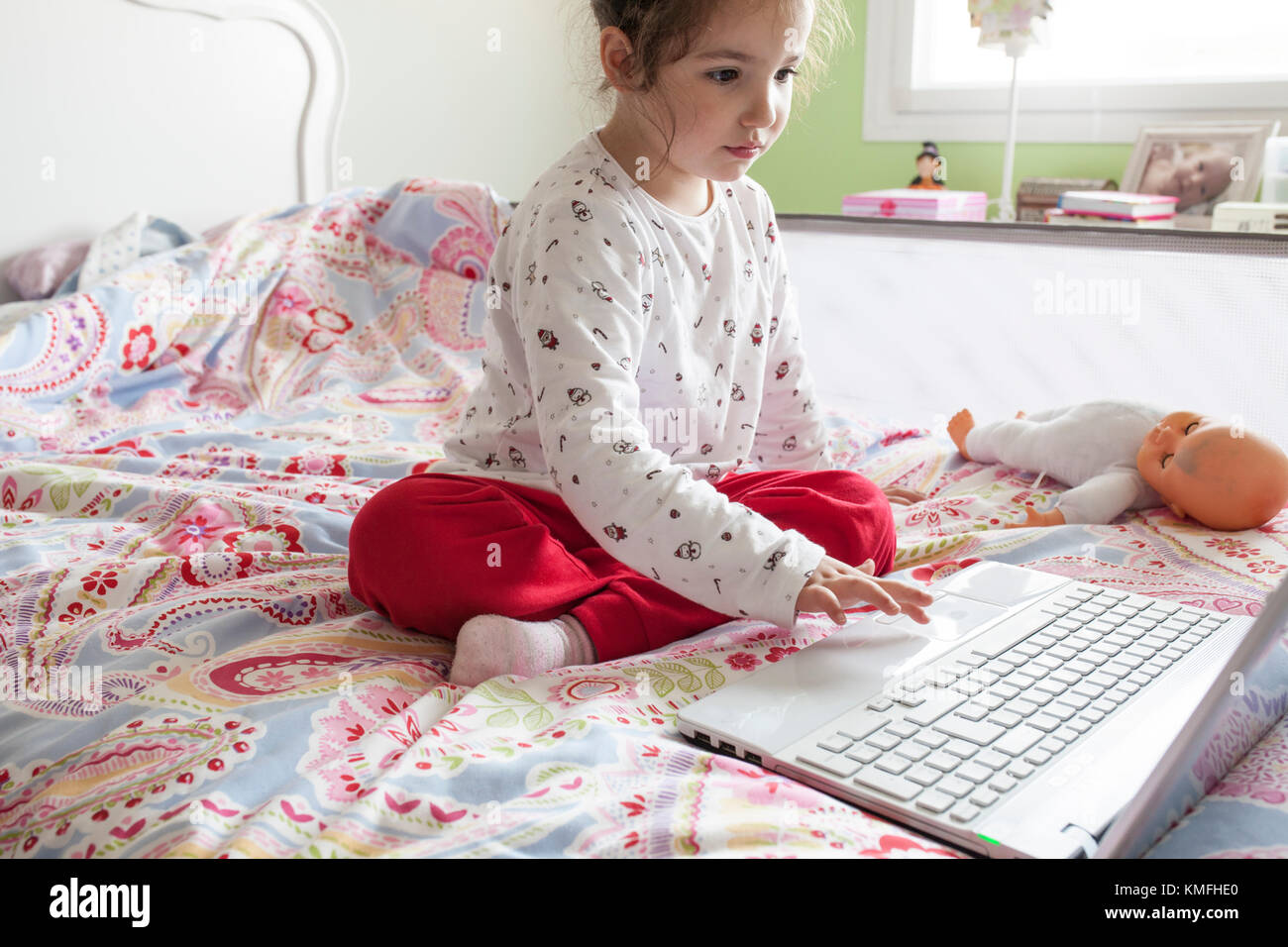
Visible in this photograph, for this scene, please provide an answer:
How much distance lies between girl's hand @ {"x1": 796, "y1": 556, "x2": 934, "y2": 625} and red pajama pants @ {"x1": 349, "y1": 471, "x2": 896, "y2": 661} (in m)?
0.13

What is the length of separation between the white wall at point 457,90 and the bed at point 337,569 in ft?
1.14

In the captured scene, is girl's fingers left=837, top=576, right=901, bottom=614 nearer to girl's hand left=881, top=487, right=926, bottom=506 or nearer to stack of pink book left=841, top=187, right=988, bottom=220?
girl's hand left=881, top=487, right=926, bottom=506

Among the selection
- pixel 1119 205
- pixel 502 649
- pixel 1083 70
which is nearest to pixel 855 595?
pixel 502 649

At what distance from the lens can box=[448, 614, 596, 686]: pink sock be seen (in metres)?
0.75

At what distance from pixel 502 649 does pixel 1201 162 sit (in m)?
1.70

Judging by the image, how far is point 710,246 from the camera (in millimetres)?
965

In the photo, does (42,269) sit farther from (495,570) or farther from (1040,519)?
(1040,519)

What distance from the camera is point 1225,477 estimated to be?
39.9 inches

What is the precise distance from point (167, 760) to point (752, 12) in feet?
2.10

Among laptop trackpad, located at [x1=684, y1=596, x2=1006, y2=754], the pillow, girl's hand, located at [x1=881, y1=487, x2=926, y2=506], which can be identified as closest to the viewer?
laptop trackpad, located at [x1=684, y1=596, x2=1006, y2=754]

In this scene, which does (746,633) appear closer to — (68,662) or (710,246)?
(710,246)

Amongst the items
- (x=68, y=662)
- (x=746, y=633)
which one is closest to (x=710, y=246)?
(x=746, y=633)

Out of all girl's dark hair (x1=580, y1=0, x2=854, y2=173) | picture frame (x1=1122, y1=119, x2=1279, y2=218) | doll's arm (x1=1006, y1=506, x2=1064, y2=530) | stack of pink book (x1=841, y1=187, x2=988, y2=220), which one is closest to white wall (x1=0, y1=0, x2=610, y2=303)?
girl's dark hair (x1=580, y1=0, x2=854, y2=173)
